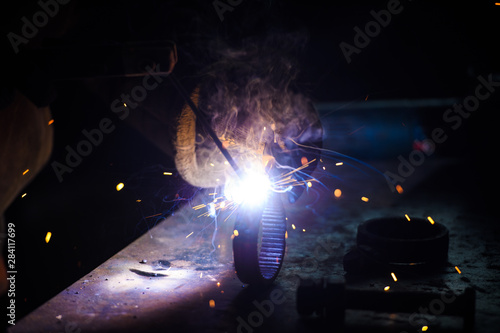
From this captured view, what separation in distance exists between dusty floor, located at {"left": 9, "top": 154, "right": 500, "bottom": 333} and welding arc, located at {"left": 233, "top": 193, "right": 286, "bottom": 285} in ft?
0.41

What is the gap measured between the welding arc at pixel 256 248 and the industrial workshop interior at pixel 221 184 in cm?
2

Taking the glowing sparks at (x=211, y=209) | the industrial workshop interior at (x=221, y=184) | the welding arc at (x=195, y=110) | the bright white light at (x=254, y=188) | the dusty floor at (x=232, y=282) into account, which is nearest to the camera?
the dusty floor at (x=232, y=282)

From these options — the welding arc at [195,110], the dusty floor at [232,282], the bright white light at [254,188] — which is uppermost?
the welding arc at [195,110]

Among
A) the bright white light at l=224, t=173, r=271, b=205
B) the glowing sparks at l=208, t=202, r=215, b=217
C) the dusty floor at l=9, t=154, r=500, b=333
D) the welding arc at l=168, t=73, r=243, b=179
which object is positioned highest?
the welding arc at l=168, t=73, r=243, b=179

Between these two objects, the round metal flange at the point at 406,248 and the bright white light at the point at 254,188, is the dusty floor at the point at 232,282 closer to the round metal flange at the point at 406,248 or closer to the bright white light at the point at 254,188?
the round metal flange at the point at 406,248

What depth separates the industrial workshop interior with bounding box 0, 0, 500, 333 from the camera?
2846mm

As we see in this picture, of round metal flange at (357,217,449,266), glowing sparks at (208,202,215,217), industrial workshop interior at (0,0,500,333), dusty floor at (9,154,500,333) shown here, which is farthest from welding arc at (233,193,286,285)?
glowing sparks at (208,202,215,217)

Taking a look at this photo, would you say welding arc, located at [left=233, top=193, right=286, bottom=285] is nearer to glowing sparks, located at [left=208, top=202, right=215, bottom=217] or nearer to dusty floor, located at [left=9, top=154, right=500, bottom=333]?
dusty floor, located at [left=9, top=154, right=500, bottom=333]

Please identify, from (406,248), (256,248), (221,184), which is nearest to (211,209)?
(221,184)

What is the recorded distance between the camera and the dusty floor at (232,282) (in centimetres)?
273

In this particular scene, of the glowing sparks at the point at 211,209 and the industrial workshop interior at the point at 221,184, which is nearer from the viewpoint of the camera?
the industrial workshop interior at the point at 221,184

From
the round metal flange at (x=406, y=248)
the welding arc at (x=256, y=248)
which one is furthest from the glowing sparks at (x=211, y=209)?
the round metal flange at (x=406, y=248)

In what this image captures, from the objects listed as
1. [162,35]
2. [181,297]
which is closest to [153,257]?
[181,297]

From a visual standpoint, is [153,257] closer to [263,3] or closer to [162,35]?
[162,35]
